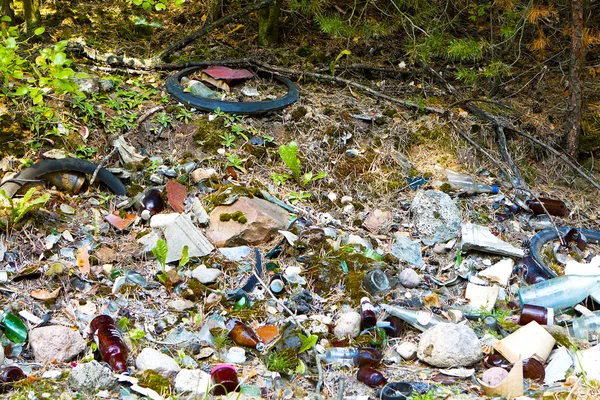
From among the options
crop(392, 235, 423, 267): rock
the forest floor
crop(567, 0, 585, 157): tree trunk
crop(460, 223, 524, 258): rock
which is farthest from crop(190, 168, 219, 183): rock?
crop(567, 0, 585, 157): tree trunk

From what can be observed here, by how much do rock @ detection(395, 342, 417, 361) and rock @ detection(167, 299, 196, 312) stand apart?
89cm

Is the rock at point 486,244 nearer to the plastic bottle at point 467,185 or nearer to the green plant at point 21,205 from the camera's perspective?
the plastic bottle at point 467,185

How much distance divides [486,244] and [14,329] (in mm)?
2226

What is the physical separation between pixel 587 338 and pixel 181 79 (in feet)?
9.41

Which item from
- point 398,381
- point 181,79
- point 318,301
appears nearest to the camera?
point 398,381

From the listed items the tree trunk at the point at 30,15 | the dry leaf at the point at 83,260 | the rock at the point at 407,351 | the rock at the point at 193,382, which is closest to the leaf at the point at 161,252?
the dry leaf at the point at 83,260

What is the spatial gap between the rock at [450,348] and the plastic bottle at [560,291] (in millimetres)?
542

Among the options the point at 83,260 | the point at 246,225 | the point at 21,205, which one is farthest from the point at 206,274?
the point at 21,205

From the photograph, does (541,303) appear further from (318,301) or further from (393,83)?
(393,83)

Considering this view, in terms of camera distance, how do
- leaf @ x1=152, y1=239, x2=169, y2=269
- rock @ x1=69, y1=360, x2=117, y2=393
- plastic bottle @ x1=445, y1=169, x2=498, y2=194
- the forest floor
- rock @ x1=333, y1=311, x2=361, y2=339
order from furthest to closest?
plastic bottle @ x1=445, y1=169, x2=498, y2=194
leaf @ x1=152, y1=239, x2=169, y2=269
rock @ x1=333, y1=311, x2=361, y2=339
the forest floor
rock @ x1=69, y1=360, x2=117, y2=393

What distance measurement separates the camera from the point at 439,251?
329 cm

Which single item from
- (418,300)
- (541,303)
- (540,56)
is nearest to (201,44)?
(540,56)

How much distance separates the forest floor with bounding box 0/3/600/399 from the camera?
2484mm

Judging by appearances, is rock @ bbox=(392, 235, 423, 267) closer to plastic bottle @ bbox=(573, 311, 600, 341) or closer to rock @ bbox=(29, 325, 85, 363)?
plastic bottle @ bbox=(573, 311, 600, 341)
